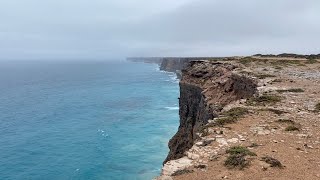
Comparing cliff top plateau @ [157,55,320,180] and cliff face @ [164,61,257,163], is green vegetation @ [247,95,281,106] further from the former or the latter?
cliff face @ [164,61,257,163]

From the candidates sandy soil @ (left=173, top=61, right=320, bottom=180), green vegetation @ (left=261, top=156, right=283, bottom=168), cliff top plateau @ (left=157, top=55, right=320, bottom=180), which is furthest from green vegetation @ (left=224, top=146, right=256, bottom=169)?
green vegetation @ (left=261, top=156, right=283, bottom=168)

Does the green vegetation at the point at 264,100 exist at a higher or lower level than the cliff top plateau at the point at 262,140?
higher

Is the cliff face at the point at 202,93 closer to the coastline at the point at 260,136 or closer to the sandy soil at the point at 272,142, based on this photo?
the coastline at the point at 260,136

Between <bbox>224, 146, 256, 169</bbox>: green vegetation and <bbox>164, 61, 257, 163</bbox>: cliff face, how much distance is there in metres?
15.2

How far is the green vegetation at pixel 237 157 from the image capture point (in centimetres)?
1405

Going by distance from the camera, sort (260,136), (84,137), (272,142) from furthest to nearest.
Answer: (84,137), (260,136), (272,142)

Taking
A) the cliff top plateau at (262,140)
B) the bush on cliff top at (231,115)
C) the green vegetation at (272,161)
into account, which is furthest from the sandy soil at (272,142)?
the bush on cliff top at (231,115)

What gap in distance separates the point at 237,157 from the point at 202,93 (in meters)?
28.0

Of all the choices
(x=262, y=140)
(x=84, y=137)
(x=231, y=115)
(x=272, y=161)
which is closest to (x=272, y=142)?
(x=262, y=140)

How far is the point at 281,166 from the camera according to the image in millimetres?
13891

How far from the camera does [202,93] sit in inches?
1670

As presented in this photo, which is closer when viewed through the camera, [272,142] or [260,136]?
[272,142]

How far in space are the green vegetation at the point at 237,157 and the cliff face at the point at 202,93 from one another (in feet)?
49.9

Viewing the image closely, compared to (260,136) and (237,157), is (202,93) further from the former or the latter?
(237,157)
